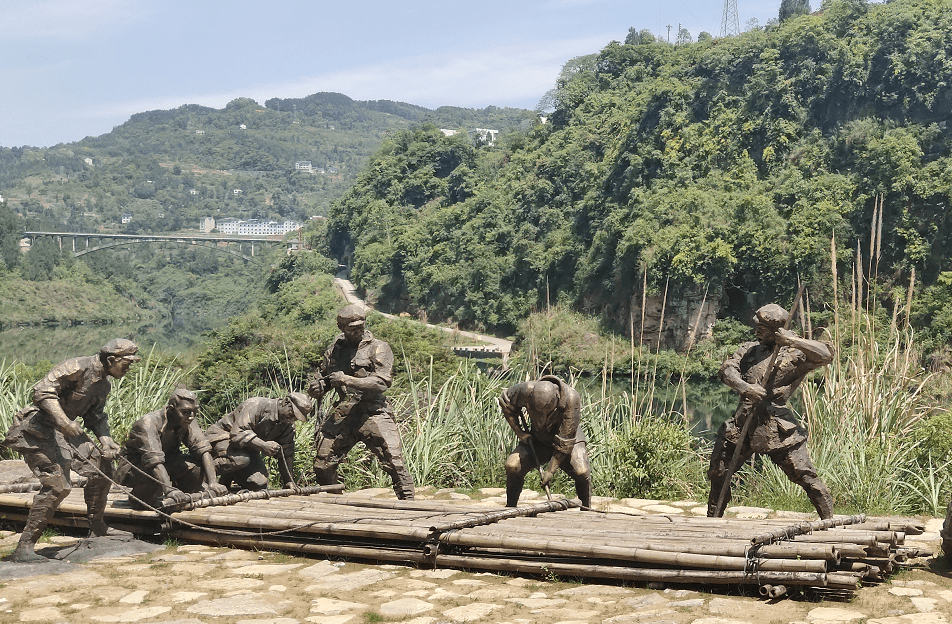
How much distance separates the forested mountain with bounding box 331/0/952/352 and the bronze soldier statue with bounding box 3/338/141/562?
84.4ft

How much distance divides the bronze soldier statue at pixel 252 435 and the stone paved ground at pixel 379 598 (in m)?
1.42

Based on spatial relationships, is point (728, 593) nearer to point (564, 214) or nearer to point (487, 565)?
point (487, 565)

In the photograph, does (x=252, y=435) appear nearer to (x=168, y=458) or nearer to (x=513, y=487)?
(x=168, y=458)

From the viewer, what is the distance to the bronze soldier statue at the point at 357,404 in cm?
821

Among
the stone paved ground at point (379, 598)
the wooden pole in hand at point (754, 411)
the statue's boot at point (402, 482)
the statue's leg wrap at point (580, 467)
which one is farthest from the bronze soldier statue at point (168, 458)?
the wooden pole in hand at point (754, 411)

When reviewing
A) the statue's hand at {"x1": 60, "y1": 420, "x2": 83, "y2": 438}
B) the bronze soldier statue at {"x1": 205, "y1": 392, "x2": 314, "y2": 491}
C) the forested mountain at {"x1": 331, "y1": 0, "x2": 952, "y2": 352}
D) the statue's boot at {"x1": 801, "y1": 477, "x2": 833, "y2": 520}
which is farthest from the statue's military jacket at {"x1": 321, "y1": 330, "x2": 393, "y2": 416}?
the forested mountain at {"x1": 331, "y1": 0, "x2": 952, "y2": 352}

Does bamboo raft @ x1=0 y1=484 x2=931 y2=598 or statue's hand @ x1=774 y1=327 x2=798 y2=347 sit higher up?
statue's hand @ x1=774 y1=327 x2=798 y2=347

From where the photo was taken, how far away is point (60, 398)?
256 inches

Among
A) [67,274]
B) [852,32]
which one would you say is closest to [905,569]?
[852,32]

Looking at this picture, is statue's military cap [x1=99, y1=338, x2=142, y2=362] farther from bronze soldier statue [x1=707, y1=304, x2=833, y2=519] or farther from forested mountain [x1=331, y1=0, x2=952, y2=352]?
forested mountain [x1=331, y1=0, x2=952, y2=352]

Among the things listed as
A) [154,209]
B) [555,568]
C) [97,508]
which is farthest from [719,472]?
[154,209]

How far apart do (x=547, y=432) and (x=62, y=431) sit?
3184 millimetres

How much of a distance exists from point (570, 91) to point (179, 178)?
11195 cm

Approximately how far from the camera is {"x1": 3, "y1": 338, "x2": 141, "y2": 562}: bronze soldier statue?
20.9 feet
